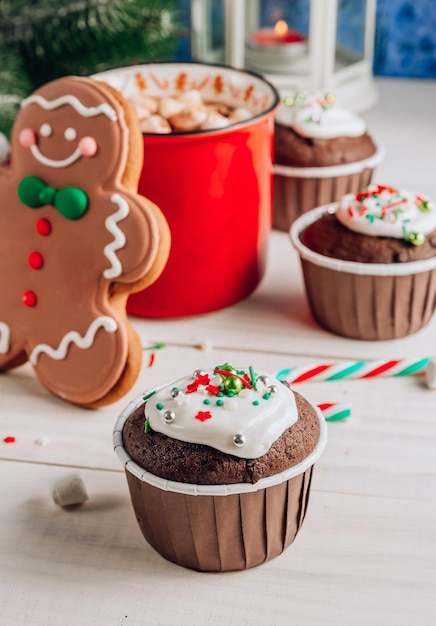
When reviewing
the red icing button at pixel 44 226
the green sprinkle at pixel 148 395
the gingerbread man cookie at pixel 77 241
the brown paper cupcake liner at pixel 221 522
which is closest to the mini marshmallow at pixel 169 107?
the gingerbread man cookie at pixel 77 241

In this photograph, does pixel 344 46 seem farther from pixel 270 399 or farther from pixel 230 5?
pixel 270 399

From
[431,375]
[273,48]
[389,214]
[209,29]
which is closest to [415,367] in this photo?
[431,375]

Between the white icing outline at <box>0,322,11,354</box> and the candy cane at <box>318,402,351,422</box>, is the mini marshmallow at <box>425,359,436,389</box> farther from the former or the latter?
the white icing outline at <box>0,322,11,354</box>

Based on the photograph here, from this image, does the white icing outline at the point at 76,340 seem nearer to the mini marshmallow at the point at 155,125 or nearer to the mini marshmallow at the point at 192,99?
the mini marshmallow at the point at 155,125

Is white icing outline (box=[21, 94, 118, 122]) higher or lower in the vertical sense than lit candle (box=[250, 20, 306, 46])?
higher

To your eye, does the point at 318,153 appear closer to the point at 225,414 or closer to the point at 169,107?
the point at 169,107

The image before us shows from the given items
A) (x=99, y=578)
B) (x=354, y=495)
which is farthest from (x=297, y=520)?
(x=99, y=578)

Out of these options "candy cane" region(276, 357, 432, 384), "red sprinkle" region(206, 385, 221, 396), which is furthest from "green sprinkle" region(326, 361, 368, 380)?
"red sprinkle" region(206, 385, 221, 396)
